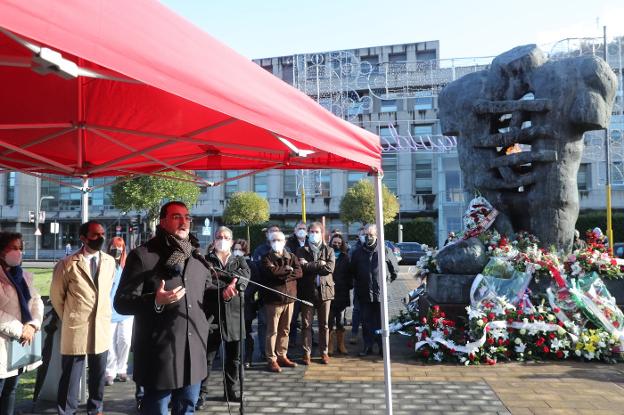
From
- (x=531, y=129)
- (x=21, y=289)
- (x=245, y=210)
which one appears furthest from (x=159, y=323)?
(x=245, y=210)

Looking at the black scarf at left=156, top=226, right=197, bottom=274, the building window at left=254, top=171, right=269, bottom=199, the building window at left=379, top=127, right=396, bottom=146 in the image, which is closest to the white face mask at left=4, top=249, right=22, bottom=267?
the black scarf at left=156, top=226, right=197, bottom=274

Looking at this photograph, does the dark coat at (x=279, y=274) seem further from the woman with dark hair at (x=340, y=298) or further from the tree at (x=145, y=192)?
the tree at (x=145, y=192)

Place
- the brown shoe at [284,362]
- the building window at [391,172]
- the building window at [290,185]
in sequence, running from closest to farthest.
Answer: the brown shoe at [284,362] < the building window at [391,172] < the building window at [290,185]

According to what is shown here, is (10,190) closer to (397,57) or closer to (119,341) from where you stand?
(397,57)

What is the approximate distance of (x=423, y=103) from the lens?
43.1 meters

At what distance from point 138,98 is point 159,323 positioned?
1.93 metres

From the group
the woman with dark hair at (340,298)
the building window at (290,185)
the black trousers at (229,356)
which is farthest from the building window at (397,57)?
the black trousers at (229,356)

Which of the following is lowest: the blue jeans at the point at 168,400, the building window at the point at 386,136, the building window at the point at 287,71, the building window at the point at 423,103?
the blue jeans at the point at 168,400

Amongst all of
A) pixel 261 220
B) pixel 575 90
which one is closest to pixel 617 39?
pixel 261 220

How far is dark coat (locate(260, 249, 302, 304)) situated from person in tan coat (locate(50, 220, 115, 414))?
2.14m

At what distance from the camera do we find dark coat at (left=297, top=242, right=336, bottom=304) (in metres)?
6.49

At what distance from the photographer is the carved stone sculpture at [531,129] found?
24.3 ft

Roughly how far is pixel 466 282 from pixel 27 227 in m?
A: 55.5

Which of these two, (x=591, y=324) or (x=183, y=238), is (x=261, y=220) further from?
(x=183, y=238)
